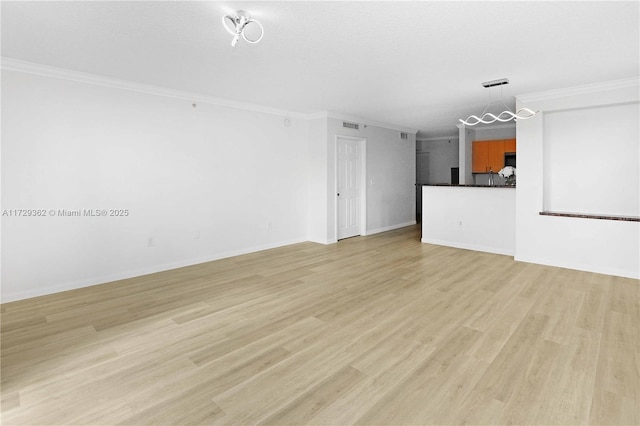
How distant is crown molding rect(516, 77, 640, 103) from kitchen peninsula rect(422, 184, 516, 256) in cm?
140

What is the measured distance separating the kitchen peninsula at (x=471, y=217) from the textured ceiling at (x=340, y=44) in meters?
1.76

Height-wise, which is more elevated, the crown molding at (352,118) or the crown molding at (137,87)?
the crown molding at (352,118)

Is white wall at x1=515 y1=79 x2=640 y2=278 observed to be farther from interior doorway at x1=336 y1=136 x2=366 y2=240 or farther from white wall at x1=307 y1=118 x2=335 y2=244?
white wall at x1=307 y1=118 x2=335 y2=244

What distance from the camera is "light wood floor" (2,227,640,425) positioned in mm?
1952

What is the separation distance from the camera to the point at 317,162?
22.0ft

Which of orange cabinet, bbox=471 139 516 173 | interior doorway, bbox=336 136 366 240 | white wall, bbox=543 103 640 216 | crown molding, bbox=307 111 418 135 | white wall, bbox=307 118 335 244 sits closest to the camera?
white wall, bbox=543 103 640 216

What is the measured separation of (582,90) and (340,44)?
3.64 m

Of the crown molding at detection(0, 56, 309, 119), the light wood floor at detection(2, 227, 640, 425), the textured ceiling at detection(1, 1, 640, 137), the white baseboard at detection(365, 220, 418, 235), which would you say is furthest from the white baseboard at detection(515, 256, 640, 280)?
the crown molding at detection(0, 56, 309, 119)

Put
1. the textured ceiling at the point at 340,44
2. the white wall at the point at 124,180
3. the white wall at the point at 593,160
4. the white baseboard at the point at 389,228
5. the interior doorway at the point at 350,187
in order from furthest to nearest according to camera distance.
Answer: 1. the white baseboard at the point at 389,228
2. the interior doorway at the point at 350,187
3. the white wall at the point at 593,160
4. the white wall at the point at 124,180
5. the textured ceiling at the point at 340,44

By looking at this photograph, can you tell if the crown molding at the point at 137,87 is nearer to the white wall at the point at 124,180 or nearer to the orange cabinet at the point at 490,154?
the white wall at the point at 124,180

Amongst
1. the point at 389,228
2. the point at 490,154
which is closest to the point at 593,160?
the point at 490,154

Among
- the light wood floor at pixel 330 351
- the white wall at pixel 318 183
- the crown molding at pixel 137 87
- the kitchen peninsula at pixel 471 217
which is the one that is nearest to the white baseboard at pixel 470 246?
the kitchen peninsula at pixel 471 217

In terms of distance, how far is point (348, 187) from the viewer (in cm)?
720

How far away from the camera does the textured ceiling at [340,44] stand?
8.47ft
